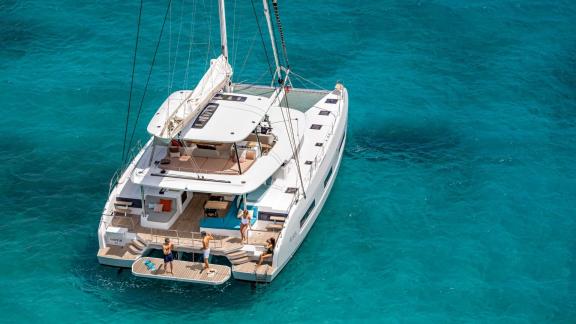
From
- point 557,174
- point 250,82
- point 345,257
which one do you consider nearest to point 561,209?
point 557,174

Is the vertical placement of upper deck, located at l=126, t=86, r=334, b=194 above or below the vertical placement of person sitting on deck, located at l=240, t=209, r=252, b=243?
above

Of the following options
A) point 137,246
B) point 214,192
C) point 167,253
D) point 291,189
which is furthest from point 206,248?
point 291,189

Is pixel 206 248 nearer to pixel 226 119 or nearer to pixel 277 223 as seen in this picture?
pixel 277 223

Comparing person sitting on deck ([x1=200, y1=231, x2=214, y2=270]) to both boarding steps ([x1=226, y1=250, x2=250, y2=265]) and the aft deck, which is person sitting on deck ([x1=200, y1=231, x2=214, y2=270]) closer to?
the aft deck

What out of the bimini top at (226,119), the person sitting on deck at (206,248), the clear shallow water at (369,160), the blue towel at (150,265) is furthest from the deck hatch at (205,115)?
the clear shallow water at (369,160)

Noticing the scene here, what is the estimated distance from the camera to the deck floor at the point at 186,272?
28.8m

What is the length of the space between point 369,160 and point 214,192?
10.5 m

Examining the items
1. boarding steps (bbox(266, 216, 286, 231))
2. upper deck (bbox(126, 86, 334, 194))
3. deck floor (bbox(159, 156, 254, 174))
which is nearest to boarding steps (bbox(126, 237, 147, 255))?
upper deck (bbox(126, 86, 334, 194))

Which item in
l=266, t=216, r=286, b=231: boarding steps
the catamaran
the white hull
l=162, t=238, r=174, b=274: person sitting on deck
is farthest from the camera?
l=266, t=216, r=286, b=231: boarding steps

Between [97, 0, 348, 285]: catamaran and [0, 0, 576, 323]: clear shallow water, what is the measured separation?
1.12 m

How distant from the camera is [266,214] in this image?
31109mm

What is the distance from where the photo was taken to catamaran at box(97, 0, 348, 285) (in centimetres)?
2981

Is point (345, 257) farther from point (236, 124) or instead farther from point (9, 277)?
point (9, 277)

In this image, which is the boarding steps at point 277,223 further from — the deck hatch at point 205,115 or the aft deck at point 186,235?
the deck hatch at point 205,115
